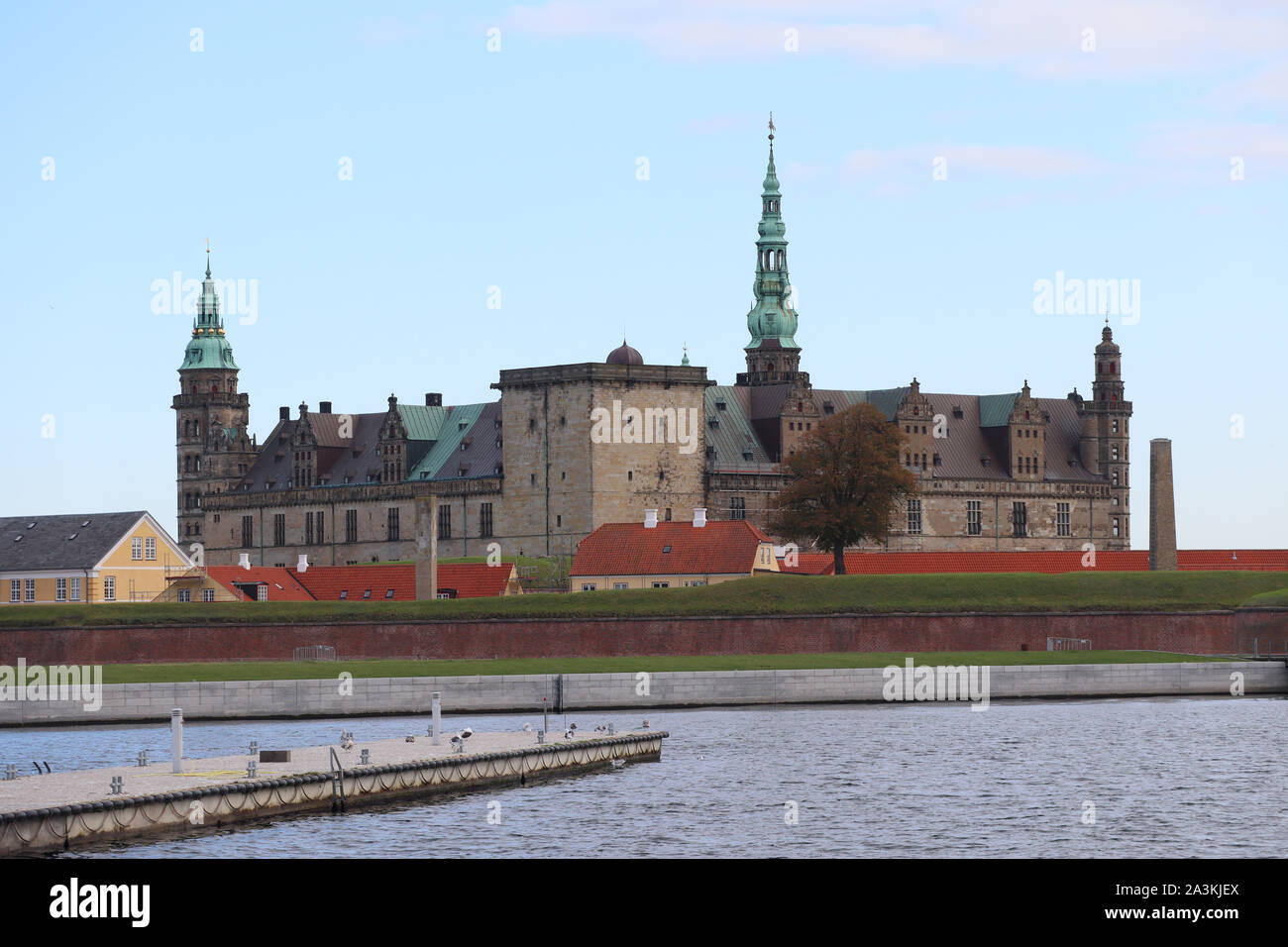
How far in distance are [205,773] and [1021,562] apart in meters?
70.4

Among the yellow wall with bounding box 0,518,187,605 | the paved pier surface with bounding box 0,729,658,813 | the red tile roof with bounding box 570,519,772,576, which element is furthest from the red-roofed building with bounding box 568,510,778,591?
the paved pier surface with bounding box 0,729,658,813

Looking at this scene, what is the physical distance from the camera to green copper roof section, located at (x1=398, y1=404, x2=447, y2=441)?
464 ft

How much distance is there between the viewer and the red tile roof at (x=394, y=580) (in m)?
99.6

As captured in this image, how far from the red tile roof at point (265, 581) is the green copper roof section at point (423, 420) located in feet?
126

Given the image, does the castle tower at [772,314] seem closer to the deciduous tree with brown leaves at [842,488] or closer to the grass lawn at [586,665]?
the deciduous tree with brown leaves at [842,488]

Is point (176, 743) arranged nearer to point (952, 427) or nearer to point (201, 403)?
point (952, 427)

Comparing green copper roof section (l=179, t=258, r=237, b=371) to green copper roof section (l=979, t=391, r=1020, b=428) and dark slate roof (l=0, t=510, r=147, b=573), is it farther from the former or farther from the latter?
dark slate roof (l=0, t=510, r=147, b=573)

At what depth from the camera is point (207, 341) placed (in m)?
168

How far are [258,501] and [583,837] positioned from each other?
10703cm

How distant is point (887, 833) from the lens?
138 feet

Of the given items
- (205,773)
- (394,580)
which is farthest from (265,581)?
(205,773)

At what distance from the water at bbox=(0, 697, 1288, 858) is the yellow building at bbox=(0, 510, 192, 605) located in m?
29.1

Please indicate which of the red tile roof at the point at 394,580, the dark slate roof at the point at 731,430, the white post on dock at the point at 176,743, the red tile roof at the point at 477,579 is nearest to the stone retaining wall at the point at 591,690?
the white post on dock at the point at 176,743
